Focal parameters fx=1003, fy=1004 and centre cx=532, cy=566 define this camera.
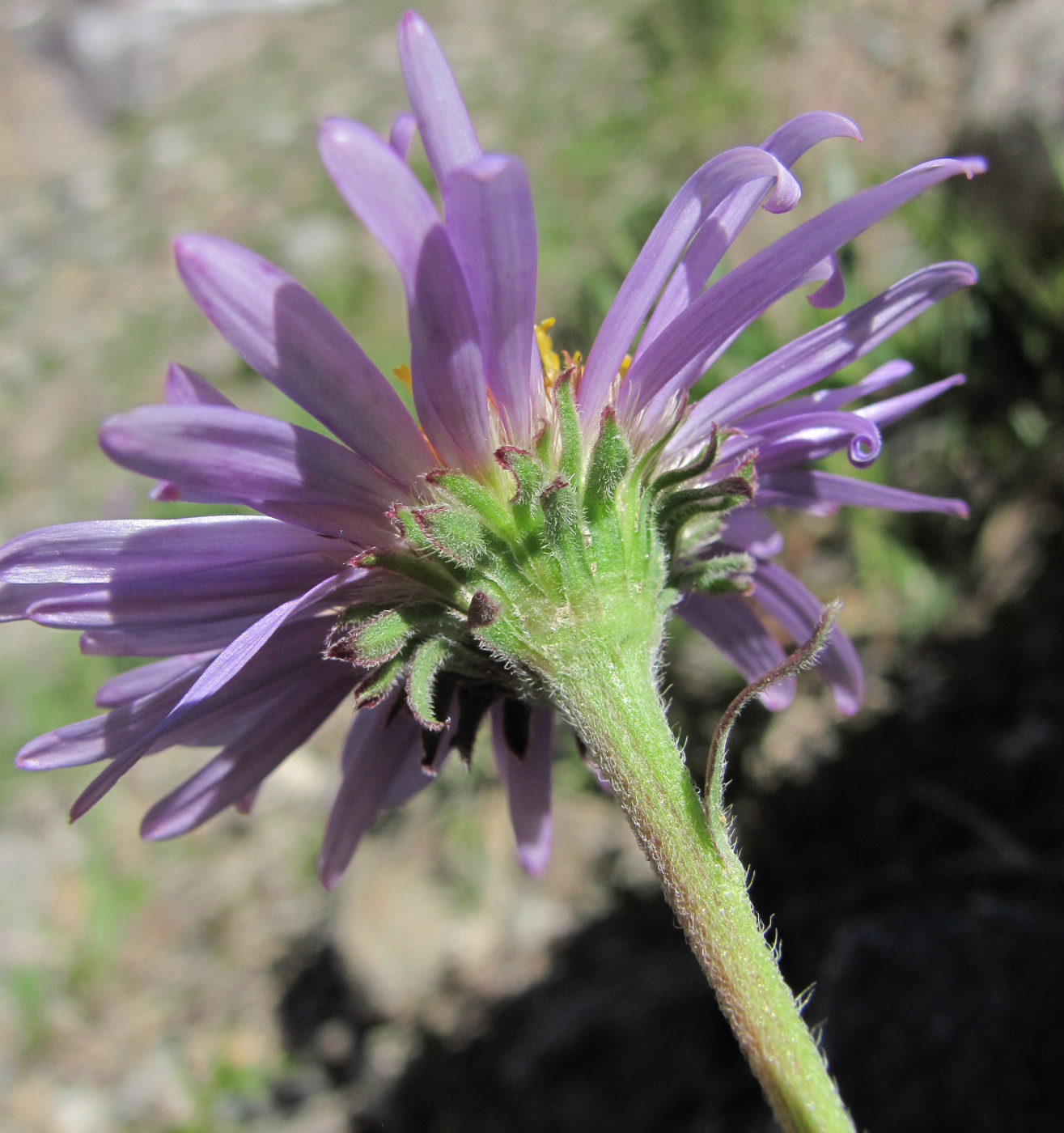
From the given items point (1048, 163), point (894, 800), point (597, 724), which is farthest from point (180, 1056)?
point (1048, 163)

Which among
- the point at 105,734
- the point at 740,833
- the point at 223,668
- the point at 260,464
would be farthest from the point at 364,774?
the point at 740,833

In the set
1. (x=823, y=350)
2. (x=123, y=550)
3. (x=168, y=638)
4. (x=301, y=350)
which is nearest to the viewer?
(x=301, y=350)

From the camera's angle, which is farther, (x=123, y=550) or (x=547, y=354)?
(x=547, y=354)

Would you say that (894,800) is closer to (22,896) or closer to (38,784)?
(22,896)

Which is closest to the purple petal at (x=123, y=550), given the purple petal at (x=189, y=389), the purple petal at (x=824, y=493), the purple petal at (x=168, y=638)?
the purple petal at (x=168, y=638)

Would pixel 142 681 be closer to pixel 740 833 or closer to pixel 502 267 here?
pixel 502 267

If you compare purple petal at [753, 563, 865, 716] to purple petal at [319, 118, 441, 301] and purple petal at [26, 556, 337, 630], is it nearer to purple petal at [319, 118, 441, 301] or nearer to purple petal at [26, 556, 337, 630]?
purple petal at [26, 556, 337, 630]
